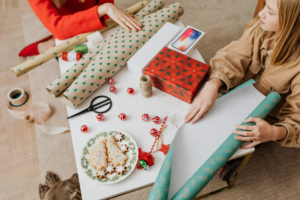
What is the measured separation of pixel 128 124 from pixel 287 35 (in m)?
0.67

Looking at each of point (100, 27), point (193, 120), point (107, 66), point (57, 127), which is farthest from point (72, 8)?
point (193, 120)

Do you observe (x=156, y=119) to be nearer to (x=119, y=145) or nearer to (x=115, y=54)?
(x=119, y=145)

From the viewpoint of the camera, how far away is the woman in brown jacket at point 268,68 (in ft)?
2.65

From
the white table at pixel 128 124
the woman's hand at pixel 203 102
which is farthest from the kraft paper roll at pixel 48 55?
the woman's hand at pixel 203 102

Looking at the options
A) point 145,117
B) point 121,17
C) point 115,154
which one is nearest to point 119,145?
point 115,154

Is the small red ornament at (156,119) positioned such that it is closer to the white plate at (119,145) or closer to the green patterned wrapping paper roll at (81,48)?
the white plate at (119,145)

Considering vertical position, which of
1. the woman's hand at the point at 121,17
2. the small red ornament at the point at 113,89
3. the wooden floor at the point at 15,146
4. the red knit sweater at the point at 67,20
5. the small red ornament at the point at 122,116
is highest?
the woman's hand at the point at 121,17

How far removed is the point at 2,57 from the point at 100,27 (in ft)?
4.00

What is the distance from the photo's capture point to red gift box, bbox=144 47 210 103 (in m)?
0.92

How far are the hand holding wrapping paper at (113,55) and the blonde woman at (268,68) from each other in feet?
1.14

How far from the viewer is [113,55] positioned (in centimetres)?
102

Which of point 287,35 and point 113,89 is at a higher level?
point 287,35

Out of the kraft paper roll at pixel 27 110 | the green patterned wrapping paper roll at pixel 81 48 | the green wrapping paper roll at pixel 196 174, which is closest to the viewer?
the green wrapping paper roll at pixel 196 174

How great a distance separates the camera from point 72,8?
143 centimetres
